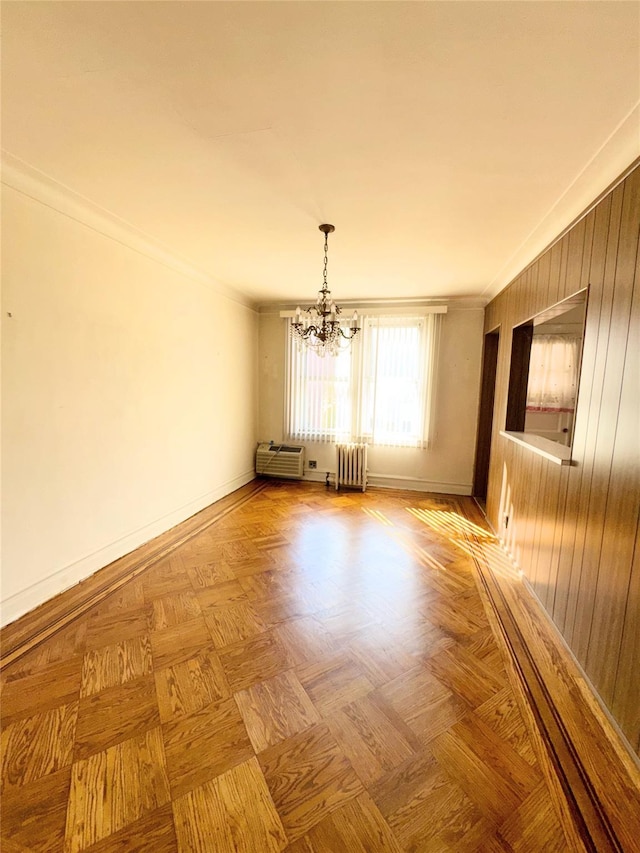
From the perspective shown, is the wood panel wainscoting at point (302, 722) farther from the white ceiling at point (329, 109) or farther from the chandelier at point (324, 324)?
the white ceiling at point (329, 109)

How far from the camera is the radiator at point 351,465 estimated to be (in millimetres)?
4933

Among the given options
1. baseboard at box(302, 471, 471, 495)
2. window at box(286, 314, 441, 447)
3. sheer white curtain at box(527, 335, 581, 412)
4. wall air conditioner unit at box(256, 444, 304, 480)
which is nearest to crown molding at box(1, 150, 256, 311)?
window at box(286, 314, 441, 447)

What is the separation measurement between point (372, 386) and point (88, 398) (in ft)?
11.2

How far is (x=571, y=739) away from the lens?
1462 mm

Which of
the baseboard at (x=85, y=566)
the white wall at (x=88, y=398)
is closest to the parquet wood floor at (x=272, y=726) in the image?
the baseboard at (x=85, y=566)

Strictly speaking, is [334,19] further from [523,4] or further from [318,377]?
[318,377]

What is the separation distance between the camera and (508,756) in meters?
1.38

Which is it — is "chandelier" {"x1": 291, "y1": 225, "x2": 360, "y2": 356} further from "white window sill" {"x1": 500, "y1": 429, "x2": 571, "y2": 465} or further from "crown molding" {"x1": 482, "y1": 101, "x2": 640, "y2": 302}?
"white window sill" {"x1": 500, "y1": 429, "x2": 571, "y2": 465}

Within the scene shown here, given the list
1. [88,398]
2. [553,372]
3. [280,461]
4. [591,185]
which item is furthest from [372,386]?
[88,398]

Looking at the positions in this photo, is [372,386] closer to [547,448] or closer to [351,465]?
[351,465]

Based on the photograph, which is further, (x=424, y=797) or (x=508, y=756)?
(x=508, y=756)

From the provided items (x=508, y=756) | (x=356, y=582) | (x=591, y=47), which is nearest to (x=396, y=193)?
(x=591, y=47)

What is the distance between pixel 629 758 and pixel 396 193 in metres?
2.84

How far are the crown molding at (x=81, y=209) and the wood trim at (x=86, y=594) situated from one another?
2.45m
